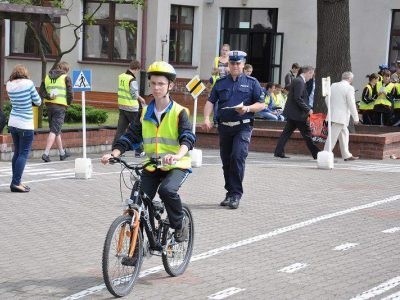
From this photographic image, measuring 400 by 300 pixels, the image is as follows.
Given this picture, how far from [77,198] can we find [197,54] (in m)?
20.7

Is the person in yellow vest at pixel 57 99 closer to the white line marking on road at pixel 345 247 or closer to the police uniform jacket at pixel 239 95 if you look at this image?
the police uniform jacket at pixel 239 95

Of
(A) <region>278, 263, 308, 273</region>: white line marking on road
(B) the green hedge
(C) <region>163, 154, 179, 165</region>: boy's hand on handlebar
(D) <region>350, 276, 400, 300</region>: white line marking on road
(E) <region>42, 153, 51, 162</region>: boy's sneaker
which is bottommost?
(E) <region>42, 153, 51, 162</region>: boy's sneaker

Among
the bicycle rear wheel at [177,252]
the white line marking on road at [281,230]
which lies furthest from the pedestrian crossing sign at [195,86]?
the bicycle rear wheel at [177,252]

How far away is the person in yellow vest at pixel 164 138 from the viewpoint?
8.22 meters

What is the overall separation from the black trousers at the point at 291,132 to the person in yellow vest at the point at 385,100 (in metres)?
6.36

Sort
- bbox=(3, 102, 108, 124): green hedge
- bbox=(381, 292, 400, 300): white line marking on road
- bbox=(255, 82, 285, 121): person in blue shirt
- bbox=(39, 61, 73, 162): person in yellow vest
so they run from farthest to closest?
bbox=(255, 82, 285, 121): person in blue shirt → bbox=(3, 102, 108, 124): green hedge → bbox=(39, 61, 73, 162): person in yellow vest → bbox=(381, 292, 400, 300): white line marking on road

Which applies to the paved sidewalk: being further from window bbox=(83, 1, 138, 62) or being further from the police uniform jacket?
window bbox=(83, 1, 138, 62)

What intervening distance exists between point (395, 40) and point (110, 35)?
29.2 ft

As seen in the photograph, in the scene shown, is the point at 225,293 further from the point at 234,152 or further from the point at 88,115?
the point at 88,115

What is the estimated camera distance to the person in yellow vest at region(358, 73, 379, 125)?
25.3 metres

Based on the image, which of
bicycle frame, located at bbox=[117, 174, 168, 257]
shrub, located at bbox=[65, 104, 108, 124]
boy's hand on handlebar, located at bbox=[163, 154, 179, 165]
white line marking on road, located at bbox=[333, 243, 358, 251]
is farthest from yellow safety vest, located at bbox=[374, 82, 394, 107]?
boy's hand on handlebar, located at bbox=[163, 154, 179, 165]

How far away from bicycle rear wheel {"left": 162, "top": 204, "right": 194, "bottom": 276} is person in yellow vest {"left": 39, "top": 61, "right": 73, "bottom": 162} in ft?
29.2

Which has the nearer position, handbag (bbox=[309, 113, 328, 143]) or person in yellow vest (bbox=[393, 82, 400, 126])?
handbag (bbox=[309, 113, 328, 143])

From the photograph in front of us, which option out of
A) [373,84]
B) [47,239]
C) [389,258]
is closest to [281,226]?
[389,258]
